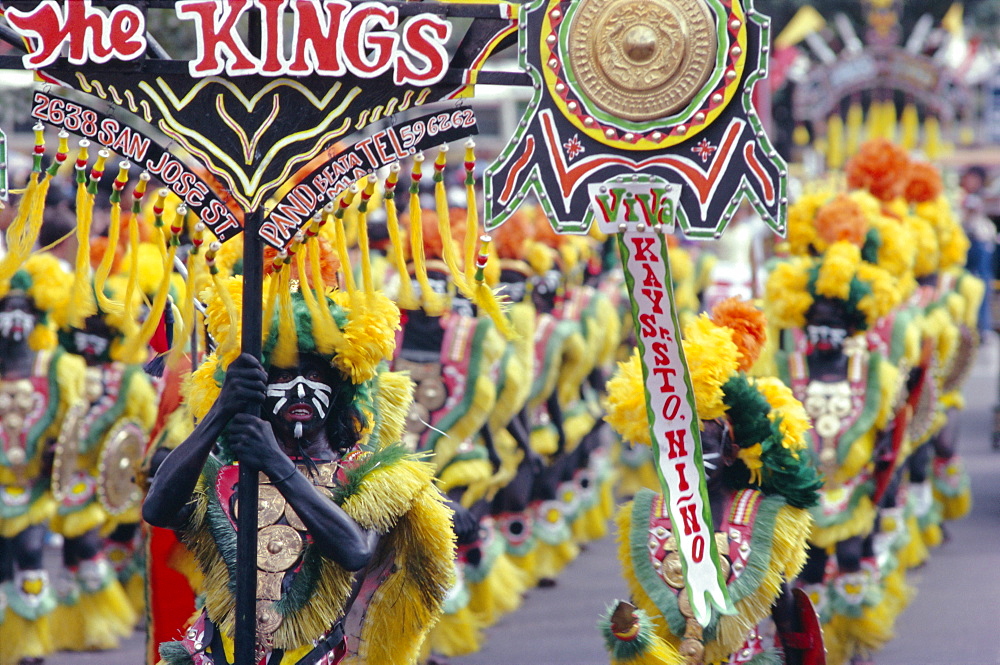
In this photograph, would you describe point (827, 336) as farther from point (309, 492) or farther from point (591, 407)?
point (309, 492)

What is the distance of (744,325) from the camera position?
14.9ft

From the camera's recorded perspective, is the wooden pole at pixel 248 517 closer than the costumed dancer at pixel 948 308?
Yes

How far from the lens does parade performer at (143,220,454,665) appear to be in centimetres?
362

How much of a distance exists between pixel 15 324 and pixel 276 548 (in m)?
3.27

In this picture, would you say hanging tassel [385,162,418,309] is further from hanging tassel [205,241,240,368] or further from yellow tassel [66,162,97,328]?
yellow tassel [66,162,97,328]

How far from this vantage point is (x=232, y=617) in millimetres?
3764

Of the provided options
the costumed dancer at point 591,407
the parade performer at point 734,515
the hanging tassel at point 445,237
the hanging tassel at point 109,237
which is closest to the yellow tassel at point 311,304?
the hanging tassel at point 445,237

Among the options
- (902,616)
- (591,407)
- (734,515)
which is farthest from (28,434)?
(902,616)

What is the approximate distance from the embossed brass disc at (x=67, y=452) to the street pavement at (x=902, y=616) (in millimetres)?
823

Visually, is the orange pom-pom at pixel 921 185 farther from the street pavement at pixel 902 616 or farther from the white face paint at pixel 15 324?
the white face paint at pixel 15 324

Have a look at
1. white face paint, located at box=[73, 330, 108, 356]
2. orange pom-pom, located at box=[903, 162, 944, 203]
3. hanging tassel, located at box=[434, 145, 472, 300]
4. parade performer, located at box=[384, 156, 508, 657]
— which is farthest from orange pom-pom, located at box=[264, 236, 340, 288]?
orange pom-pom, located at box=[903, 162, 944, 203]

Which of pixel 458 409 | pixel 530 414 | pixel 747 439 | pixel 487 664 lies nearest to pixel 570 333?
pixel 530 414

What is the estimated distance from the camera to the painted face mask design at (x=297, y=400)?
3.77 metres

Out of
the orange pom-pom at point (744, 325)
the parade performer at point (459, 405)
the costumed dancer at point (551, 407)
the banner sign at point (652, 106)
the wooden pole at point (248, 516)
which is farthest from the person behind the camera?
the costumed dancer at point (551, 407)
